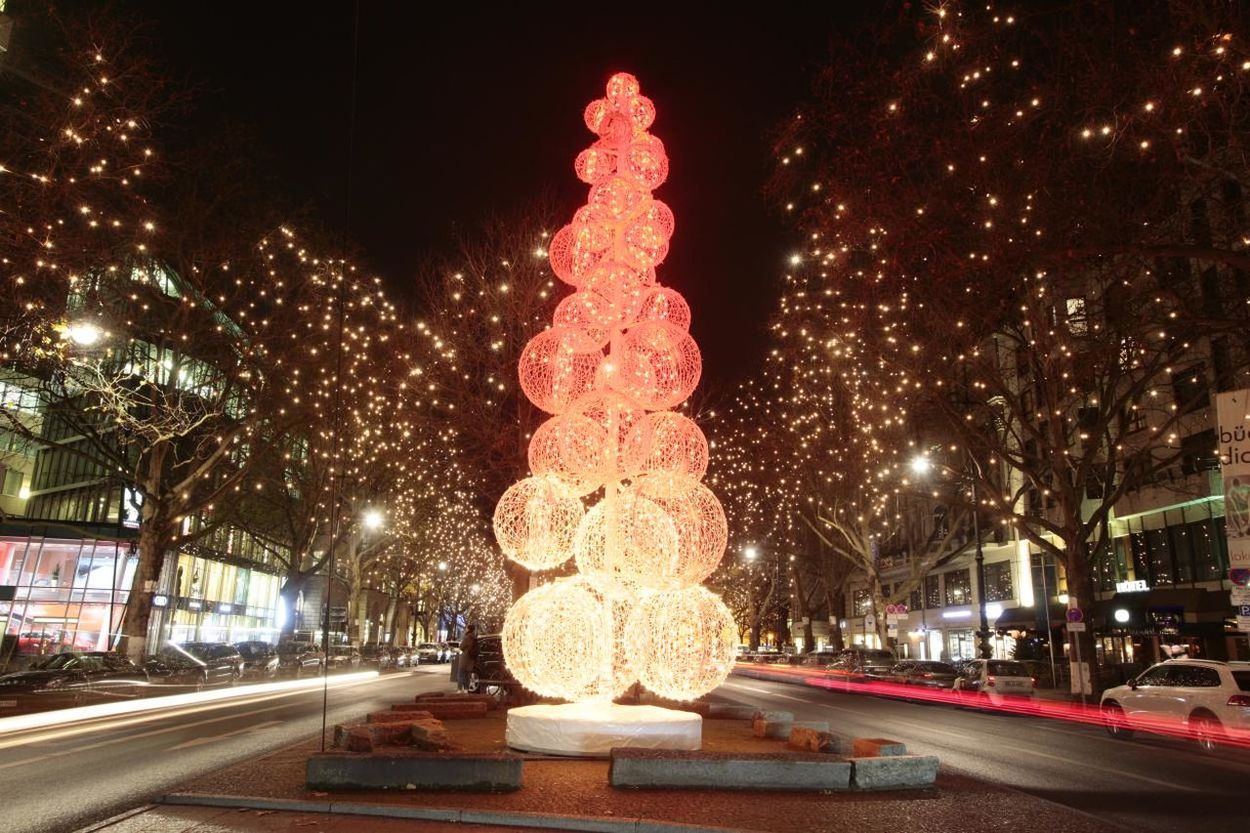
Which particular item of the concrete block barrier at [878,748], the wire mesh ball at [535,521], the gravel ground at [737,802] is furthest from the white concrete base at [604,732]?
the wire mesh ball at [535,521]

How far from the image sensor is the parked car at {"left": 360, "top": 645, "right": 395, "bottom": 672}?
43.9 metres

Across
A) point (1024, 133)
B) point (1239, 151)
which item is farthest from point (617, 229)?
point (1239, 151)

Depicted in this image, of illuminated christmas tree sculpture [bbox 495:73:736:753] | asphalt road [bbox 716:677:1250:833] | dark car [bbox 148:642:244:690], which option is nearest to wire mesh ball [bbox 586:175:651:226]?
illuminated christmas tree sculpture [bbox 495:73:736:753]

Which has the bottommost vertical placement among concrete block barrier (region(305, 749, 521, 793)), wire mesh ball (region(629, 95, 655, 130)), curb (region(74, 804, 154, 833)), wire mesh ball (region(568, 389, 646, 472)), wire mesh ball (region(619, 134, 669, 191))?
curb (region(74, 804, 154, 833))

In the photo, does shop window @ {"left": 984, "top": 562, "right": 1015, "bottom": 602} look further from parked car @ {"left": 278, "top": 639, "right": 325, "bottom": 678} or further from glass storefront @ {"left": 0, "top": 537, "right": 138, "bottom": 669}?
glass storefront @ {"left": 0, "top": 537, "right": 138, "bottom": 669}

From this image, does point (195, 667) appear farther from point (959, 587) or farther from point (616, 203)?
point (959, 587)

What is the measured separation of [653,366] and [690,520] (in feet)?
6.81

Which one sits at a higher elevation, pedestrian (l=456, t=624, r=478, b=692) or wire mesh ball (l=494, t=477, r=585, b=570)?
wire mesh ball (l=494, t=477, r=585, b=570)

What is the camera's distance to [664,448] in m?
11.1

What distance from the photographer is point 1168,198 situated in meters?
17.7

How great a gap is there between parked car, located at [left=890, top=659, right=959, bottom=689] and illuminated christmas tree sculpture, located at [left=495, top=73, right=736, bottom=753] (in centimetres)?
2341

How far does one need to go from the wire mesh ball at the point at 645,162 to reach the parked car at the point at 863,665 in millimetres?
26862

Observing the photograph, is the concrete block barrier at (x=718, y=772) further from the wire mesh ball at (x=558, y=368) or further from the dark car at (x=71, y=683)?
the dark car at (x=71, y=683)

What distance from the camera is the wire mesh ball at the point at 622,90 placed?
12.1 metres
